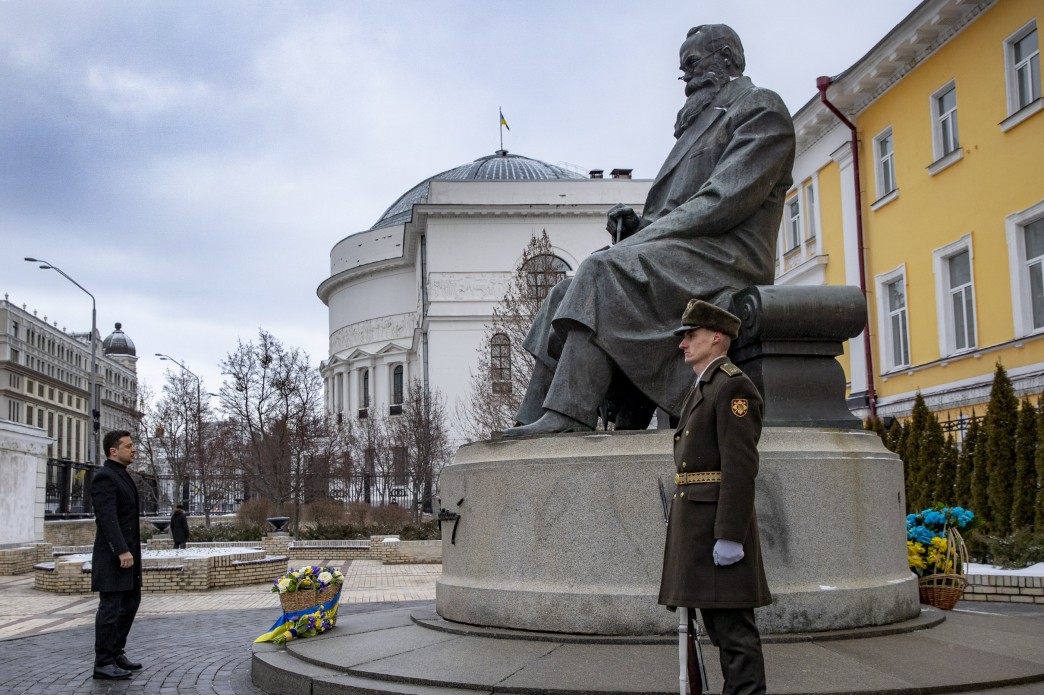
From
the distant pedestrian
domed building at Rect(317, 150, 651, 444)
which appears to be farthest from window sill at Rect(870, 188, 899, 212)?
domed building at Rect(317, 150, 651, 444)

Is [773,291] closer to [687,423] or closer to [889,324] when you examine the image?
[687,423]

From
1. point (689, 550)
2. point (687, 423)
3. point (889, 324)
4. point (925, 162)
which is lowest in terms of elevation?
point (689, 550)

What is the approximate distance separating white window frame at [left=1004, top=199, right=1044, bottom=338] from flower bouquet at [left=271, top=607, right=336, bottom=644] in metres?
14.9

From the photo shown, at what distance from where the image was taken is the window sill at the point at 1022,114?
17.3 m

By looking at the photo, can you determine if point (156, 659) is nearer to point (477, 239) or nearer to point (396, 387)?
point (477, 239)

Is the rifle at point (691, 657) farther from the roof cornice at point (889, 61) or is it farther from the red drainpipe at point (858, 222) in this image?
the red drainpipe at point (858, 222)

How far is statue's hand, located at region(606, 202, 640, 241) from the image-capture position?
715 centimetres

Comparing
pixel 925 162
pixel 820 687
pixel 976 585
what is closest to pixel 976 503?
pixel 976 585

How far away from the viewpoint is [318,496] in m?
38.7

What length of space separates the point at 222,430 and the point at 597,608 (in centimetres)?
3885

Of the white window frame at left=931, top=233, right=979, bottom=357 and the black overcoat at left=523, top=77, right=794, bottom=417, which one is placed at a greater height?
the white window frame at left=931, top=233, right=979, bottom=357

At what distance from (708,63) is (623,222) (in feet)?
4.15

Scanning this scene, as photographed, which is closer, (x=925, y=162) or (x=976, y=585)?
(x=976, y=585)

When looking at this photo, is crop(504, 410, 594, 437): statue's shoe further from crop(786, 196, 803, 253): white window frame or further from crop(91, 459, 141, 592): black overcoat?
crop(786, 196, 803, 253): white window frame
